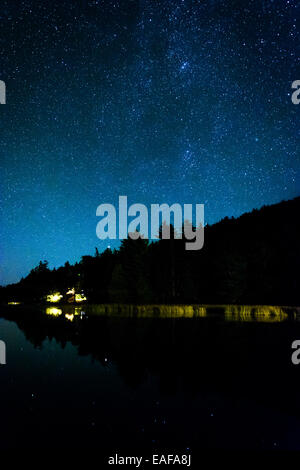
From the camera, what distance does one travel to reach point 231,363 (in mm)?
19359

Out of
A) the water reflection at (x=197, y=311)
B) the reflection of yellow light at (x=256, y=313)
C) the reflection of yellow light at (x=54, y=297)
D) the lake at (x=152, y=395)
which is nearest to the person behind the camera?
the lake at (x=152, y=395)

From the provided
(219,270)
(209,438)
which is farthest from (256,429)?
(219,270)

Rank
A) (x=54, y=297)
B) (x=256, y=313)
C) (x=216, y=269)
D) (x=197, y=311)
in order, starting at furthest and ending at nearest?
(x=54, y=297) < (x=216, y=269) < (x=197, y=311) < (x=256, y=313)

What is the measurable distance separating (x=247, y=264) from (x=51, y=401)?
49.8 metres

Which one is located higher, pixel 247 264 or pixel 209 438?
pixel 247 264

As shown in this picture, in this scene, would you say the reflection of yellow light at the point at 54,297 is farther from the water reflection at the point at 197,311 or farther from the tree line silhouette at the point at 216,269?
the water reflection at the point at 197,311

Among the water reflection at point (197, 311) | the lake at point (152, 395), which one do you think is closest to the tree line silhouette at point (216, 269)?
the water reflection at point (197, 311)

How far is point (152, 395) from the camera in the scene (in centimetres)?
1400

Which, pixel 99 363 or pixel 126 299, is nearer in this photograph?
pixel 99 363

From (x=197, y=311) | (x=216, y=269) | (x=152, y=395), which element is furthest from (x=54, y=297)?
(x=152, y=395)

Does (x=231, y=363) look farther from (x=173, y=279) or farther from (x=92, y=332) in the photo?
(x=173, y=279)

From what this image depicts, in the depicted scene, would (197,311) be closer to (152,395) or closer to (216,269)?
(216,269)

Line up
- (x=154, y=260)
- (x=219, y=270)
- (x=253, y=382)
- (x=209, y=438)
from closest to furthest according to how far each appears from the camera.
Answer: (x=209, y=438) → (x=253, y=382) → (x=219, y=270) → (x=154, y=260)

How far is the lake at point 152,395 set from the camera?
9.85 metres
